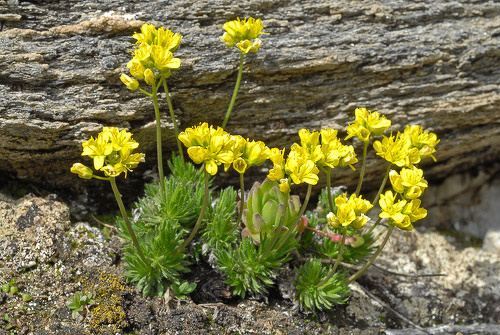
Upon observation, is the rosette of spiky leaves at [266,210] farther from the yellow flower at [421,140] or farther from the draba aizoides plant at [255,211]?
the yellow flower at [421,140]

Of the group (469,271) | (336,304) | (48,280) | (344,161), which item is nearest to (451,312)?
(469,271)

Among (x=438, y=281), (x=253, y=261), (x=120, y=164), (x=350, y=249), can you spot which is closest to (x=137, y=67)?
(x=120, y=164)

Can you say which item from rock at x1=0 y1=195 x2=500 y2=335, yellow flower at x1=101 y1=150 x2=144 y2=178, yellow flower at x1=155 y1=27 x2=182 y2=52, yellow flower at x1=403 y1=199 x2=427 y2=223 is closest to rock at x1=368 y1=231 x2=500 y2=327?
rock at x1=0 y1=195 x2=500 y2=335

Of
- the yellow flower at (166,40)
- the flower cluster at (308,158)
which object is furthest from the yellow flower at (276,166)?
the yellow flower at (166,40)

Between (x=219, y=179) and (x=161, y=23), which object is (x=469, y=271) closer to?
(x=219, y=179)

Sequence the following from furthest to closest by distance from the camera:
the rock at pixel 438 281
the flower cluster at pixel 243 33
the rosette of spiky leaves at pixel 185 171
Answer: the rock at pixel 438 281
the rosette of spiky leaves at pixel 185 171
the flower cluster at pixel 243 33

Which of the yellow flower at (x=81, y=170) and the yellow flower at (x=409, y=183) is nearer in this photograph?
the yellow flower at (x=81, y=170)

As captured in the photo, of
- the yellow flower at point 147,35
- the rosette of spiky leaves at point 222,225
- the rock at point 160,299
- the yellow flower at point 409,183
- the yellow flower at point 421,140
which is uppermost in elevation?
the yellow flower at point 147,35

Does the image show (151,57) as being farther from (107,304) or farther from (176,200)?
(107,304)
